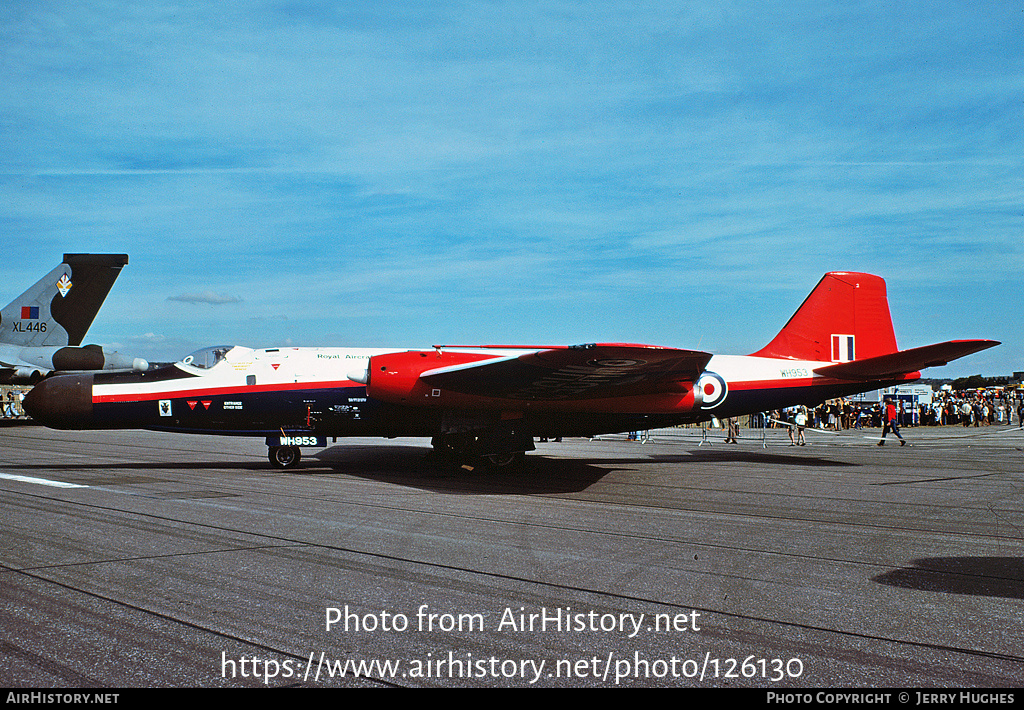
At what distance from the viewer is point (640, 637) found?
5.11m

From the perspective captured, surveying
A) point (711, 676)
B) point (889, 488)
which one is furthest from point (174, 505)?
point (889, 488)

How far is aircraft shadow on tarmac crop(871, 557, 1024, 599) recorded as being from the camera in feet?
21.4

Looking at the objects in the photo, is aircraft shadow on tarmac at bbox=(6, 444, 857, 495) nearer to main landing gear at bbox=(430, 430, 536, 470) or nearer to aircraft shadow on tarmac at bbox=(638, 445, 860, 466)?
aircraft shadow on tarmac at bbox=(638, 445, 860, 466)

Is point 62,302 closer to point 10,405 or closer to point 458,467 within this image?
point 10,405

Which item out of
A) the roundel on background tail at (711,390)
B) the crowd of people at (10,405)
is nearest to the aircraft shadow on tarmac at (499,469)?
the roundel on background tail at (711,390)

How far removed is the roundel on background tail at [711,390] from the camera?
17.5 m

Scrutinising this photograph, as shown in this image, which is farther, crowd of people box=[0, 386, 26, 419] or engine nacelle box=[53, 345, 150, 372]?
crowd of people box=[0, 386, 26, 419]

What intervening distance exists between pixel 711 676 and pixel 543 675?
3.38ft

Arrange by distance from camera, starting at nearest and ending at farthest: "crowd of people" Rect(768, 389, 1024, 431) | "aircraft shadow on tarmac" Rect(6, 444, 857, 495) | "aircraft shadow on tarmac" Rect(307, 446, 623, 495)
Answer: "aircraft shadow on tarmac" Rect(307, 446, 623, 495), "aircraft shadow on tarmac" Rect(6, 444, 857, 495), "crowd of people" Rect(768, 389, 1024, 431)

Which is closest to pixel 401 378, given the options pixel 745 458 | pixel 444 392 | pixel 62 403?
pixel 444 392

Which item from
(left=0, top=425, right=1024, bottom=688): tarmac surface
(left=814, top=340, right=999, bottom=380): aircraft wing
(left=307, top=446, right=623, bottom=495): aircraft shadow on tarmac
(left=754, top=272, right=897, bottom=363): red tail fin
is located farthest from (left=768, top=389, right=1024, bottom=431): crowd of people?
Answer: (left=0, top=425, right=1024, bottom=688): tarmac surface

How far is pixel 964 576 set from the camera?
23.0 ft

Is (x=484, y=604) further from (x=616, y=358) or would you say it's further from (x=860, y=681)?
(x=616, y=358)

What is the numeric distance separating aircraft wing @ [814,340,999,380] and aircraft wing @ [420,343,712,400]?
482cm
